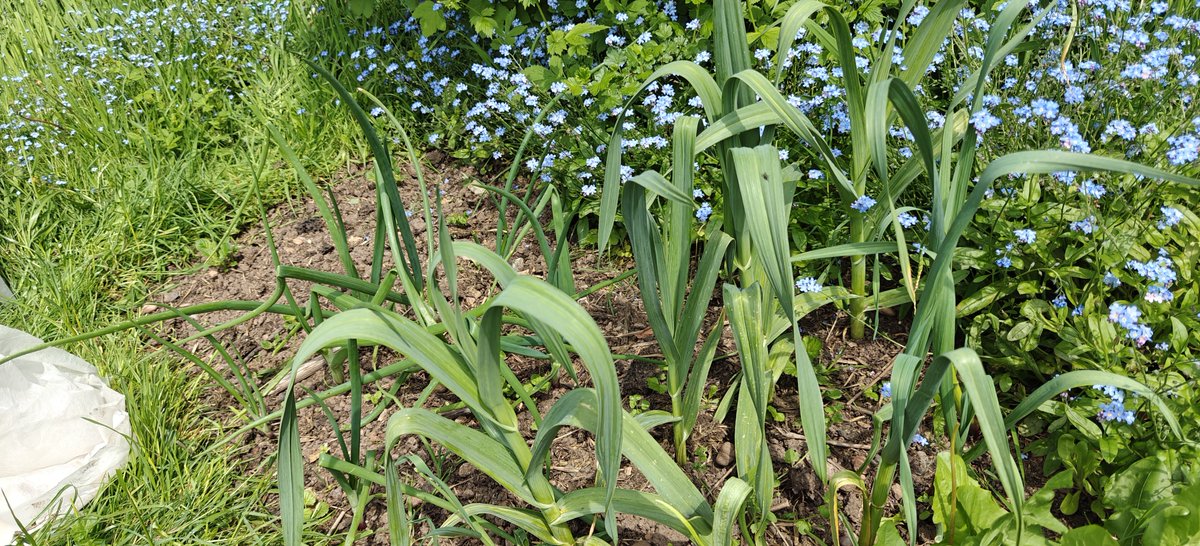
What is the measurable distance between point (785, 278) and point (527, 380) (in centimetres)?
103

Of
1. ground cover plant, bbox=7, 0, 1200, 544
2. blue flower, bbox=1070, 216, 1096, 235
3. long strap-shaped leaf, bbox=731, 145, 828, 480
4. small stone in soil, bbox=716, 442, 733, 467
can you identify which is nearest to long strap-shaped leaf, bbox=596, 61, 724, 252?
ground cover plant, bbox=7, 0, 1200, 544

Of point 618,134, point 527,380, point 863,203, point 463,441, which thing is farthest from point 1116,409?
point 527,380

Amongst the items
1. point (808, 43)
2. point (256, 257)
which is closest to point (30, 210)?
point (256, 257)

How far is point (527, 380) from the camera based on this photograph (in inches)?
78.1

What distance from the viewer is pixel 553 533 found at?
4.52ft

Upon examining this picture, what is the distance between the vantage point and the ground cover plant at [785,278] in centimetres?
114

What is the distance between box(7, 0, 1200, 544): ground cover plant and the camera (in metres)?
1.14

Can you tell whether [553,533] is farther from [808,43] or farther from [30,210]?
[30,210]

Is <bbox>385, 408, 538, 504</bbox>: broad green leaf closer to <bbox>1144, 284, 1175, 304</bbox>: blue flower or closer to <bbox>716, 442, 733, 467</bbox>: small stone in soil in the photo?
<bbox>716, 442, 733, 467</bbox>: small stone in soil

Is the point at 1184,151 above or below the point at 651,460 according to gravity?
above

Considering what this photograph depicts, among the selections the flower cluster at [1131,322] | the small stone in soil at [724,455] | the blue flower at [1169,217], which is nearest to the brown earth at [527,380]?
the small stone in soil at [724,455]

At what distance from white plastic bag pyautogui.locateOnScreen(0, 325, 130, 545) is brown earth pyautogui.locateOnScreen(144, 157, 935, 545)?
256 mm

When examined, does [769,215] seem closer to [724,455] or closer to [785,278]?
[785,278]

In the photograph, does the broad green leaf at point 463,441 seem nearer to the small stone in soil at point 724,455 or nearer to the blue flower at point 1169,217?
the small stone in soil at point 724,455
